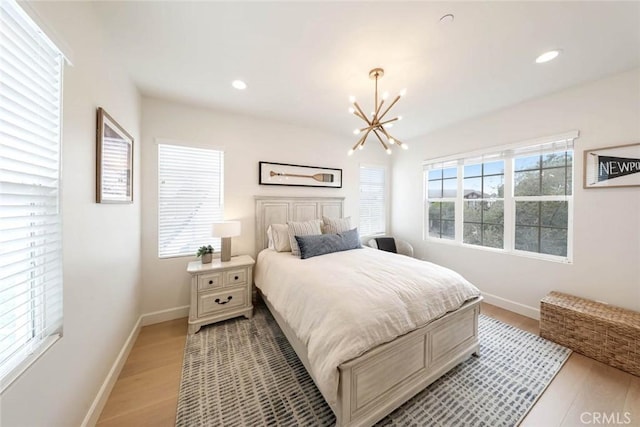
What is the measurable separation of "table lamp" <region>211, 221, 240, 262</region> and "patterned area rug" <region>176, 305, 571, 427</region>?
88 centimetres

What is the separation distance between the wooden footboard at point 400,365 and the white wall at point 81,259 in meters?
1.35

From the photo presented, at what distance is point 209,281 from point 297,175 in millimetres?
1936

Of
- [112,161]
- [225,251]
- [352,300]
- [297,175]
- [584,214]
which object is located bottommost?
[352,300]

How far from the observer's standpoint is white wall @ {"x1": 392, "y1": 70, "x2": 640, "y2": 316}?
210 centimetres

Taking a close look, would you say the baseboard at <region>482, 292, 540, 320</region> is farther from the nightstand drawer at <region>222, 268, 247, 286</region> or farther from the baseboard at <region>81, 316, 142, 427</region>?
the baseboard at <region>81, 316, 142, 427</region>

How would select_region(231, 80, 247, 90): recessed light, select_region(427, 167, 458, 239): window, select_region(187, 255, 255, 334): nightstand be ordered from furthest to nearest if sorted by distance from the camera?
1. select_region(427, 167, 458, 239): window
2. select_region(187, 255, 255, 334): nightstand
3. select_region(231, 80, 247, 90): recessed light

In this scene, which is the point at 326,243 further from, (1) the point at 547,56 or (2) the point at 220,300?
(1) the point at 547,56

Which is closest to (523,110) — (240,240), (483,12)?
(483,12)

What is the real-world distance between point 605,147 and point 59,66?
428cm

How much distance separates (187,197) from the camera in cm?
284

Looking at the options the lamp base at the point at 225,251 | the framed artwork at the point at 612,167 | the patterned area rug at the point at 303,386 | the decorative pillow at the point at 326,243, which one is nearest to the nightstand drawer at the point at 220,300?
the patterned area rug at the point at 303,386

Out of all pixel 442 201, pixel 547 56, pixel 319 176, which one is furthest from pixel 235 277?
pixel 547 56

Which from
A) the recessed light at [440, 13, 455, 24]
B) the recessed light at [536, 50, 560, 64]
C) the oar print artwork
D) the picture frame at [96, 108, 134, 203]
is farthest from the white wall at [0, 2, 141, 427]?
the recessed light at [536, 50, 560, 64]

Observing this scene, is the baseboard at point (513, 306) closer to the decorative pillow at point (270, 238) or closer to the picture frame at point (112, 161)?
the decorative pillow at point (270, 238)
